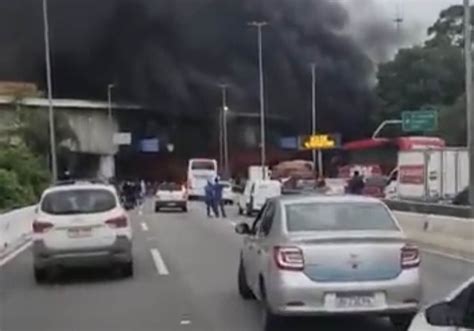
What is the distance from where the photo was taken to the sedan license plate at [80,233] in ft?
59.6

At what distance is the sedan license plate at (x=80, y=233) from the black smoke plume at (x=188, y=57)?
89448 millimetres

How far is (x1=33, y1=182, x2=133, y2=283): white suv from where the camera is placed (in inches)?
712

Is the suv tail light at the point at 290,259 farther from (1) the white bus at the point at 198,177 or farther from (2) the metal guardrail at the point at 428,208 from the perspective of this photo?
(1) the white bus at the point at 198,177

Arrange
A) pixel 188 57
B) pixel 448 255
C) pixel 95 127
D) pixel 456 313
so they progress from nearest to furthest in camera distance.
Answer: pixel 456 313, pixel 448 255, pixel 95 127, pixel 188 57

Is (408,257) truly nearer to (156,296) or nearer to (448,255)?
(156,296)

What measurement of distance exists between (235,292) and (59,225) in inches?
148

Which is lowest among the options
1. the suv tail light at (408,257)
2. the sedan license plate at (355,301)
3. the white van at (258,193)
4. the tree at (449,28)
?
the white van at (258,193)

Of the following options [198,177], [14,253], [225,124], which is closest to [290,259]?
[14,253]

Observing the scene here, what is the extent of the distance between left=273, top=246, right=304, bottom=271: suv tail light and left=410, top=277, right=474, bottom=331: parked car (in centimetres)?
515

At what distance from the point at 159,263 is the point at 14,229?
957 cm

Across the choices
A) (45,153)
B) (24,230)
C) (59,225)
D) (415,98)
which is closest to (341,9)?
(415,98)

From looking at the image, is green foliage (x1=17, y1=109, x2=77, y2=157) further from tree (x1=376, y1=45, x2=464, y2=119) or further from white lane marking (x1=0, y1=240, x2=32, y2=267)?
white lane marking (x1=0, y1=240, x2=32, y2=267)

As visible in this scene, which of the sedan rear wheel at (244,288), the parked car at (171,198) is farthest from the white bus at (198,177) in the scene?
the sedan rear wheel at (244,288)

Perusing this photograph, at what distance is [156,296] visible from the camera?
1589 centimetres
